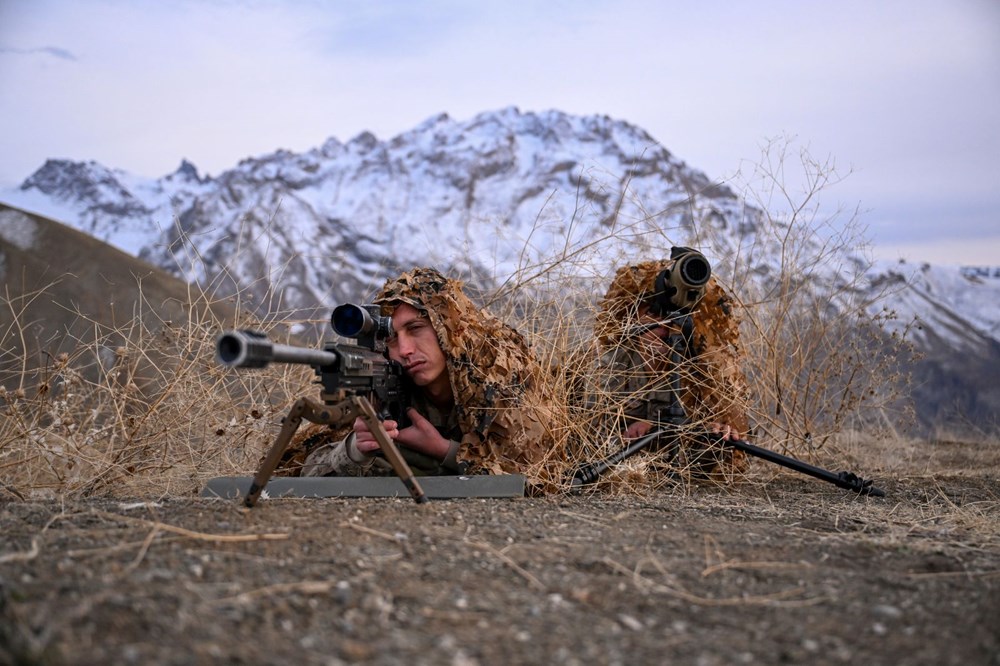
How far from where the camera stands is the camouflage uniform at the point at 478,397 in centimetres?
433

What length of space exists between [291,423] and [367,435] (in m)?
0.76

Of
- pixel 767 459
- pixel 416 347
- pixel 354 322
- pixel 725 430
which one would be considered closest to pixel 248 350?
pixel 354 322

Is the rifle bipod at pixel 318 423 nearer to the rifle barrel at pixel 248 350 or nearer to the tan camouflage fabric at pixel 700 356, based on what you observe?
the rifle barrel at pixel 248 350

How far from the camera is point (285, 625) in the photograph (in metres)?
2.15

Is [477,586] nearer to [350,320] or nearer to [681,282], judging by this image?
[350,320]

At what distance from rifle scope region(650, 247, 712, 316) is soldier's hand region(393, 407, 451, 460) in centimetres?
168

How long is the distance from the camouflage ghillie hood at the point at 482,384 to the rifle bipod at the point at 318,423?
2.98 ft

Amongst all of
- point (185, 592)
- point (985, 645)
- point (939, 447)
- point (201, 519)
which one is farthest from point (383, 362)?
point (939, 447)

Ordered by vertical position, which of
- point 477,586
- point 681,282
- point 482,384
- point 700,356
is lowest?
point 477,586

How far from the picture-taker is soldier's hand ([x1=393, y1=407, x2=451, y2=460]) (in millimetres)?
4312

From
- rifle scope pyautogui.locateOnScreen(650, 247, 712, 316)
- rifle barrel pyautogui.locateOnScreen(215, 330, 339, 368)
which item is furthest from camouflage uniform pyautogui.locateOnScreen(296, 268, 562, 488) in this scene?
rifle barrel pyautogui.locateOnScreen(215, 330, 339, 368)

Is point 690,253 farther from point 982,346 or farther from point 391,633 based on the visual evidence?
point 982,346

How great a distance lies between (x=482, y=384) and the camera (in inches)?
171

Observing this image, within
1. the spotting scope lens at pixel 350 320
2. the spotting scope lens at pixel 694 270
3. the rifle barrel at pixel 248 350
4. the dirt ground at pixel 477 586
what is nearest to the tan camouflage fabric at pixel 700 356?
the spotting scope lens at pixel 694 270
